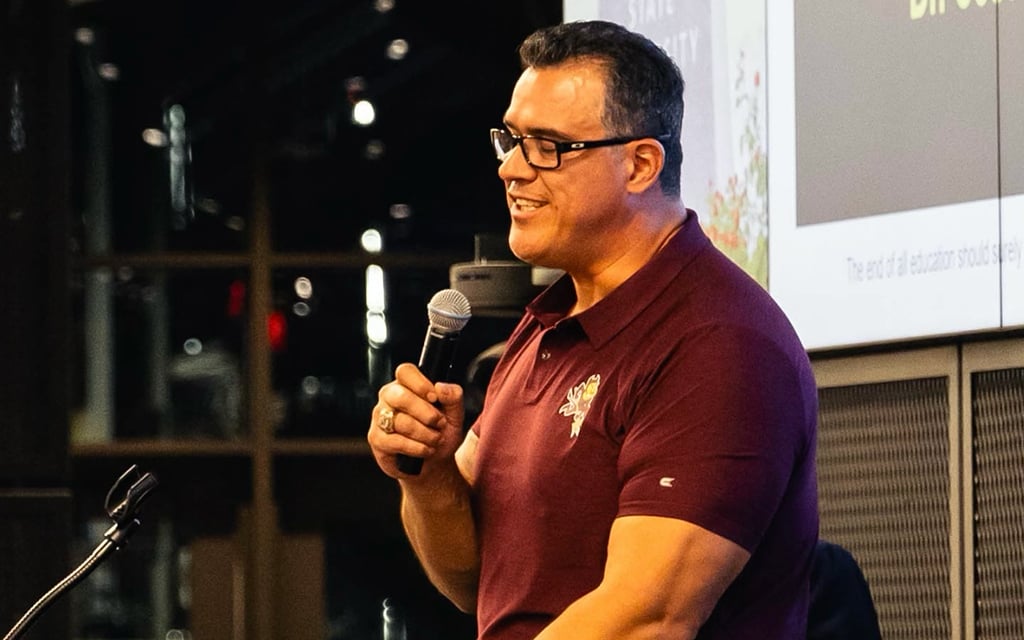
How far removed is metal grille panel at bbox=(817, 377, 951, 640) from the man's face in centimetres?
149

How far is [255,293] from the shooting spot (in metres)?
8.55

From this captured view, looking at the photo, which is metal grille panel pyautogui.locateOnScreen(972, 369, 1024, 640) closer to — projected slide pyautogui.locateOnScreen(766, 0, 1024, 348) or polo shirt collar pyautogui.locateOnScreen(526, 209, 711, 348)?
projected slide pyautogui.locateOnScreen(766, 0, 1024, 348)

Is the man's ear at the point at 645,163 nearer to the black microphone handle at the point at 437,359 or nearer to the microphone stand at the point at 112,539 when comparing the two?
the black microphone handle at the point at 437,359

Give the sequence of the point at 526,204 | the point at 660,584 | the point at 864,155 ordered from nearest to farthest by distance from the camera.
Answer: the point at 660,584, the point at 526,204, the point at 864,155

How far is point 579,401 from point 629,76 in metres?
0.33

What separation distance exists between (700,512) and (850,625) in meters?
0.57

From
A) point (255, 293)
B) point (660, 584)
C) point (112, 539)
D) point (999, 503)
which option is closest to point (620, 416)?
point (660, 584)

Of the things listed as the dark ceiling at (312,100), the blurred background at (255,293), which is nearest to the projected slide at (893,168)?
the blurred background at (255,293)

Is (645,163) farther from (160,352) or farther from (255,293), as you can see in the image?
(160,352)

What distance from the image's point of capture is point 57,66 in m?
5.25

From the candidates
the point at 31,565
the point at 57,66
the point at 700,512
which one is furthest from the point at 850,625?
the point at 57,66

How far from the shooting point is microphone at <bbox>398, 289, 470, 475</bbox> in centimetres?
186

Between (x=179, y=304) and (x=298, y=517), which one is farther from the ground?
(x=179, y=304)

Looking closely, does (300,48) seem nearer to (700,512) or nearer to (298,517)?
(298,517)
